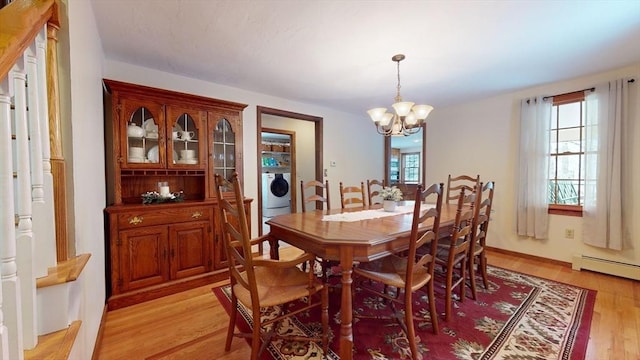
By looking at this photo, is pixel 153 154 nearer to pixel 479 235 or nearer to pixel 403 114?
pixel 403 114

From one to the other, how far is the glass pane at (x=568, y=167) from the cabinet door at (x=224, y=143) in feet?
12.9

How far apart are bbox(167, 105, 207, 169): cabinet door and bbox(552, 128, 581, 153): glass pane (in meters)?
4.23

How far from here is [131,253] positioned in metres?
2.26

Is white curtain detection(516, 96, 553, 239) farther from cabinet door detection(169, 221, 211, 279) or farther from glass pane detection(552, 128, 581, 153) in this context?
cabinet door detection(169, 221, 211, 279)

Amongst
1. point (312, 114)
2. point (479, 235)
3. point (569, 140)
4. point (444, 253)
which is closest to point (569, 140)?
point (569, 140)

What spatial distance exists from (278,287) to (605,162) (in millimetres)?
3619

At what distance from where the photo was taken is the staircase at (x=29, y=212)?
0.65 metres

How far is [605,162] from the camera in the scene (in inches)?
111

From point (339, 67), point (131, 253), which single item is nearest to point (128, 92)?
point (131, 253)

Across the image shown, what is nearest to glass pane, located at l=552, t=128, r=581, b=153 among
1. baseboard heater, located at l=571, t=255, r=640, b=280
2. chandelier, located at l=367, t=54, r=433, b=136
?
baseboard heater, located at l=571, t=255, r=640, b=280

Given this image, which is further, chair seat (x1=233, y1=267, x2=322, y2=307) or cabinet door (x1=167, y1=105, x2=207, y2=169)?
cabinet door (x1=167, y1=105, x2=207, y2=169)

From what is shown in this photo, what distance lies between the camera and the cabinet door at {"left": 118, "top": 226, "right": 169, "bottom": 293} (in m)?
2.22

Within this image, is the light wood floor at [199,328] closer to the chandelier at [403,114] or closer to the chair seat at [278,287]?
the chair seat at [278,287]

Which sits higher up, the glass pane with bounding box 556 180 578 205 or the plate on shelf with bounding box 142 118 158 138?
the plate on shelf with bounding box 142 118 158 138
